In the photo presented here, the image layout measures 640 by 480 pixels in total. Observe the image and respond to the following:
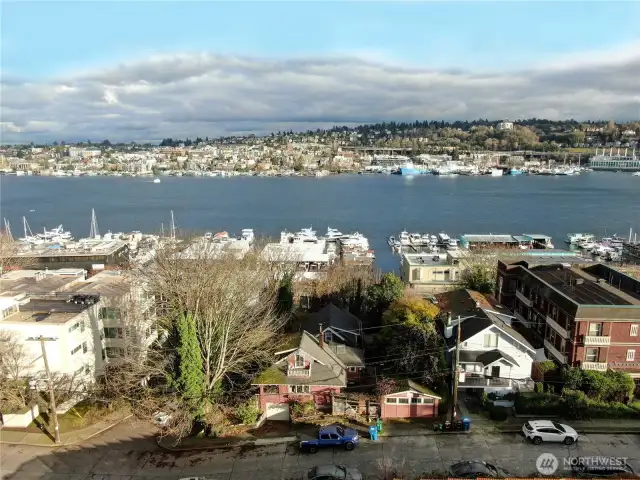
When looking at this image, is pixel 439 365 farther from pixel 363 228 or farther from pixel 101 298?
pixel 363 228

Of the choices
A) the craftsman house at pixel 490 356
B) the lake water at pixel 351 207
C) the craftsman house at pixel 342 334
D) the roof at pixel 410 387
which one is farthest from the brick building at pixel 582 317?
the lake water at pixel 351 207

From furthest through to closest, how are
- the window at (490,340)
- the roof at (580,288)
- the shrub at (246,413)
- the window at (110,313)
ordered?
the window at (110,313), the roof at (580,288), the window at (490,340), the shrub at (246,413)

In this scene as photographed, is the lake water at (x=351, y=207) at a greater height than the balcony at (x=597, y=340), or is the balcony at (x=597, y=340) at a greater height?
the balcony at (x=597, y=340)

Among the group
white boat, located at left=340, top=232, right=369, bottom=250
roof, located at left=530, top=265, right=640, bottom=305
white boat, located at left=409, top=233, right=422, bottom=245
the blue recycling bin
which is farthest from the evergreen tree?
white boat, located at left=409, top=233, right=422, bottom=245

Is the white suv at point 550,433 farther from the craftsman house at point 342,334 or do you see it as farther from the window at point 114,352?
the window at point 114,352

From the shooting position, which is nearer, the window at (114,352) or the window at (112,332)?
the window at (112,332)
